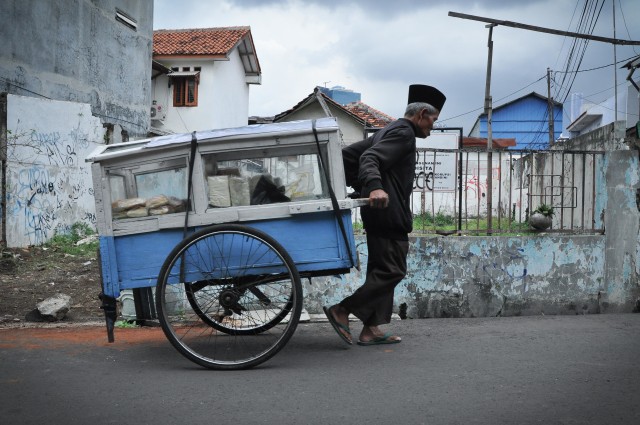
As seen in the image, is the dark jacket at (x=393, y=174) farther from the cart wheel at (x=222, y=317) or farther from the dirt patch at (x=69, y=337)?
the dirt patch at (x=69, y=337)

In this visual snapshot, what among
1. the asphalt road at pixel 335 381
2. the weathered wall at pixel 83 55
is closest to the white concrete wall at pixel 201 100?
the weathered wall at pixel 83 55

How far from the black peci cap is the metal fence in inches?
65.4

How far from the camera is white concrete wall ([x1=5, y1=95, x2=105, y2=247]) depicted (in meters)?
9.86

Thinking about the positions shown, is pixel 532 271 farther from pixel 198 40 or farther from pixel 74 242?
pixel 198 40

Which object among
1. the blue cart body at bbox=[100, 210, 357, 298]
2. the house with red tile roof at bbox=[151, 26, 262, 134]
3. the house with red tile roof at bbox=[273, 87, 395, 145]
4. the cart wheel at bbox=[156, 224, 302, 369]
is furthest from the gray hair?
the house with red tile roof at bbox=[151, 26, 262, 134]

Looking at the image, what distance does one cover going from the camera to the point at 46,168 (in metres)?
10.6

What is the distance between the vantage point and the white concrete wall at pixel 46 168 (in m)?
9.86

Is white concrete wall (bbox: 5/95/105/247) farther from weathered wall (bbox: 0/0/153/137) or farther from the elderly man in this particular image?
the elderly man

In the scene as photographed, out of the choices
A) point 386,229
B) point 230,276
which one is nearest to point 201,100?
point 386,229

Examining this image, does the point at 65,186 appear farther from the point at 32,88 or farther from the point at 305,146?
the point at 305,146

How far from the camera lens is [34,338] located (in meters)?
4.77

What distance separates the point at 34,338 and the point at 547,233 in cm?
488

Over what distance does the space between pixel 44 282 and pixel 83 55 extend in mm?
8246

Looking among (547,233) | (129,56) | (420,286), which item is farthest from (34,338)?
(129,56)
